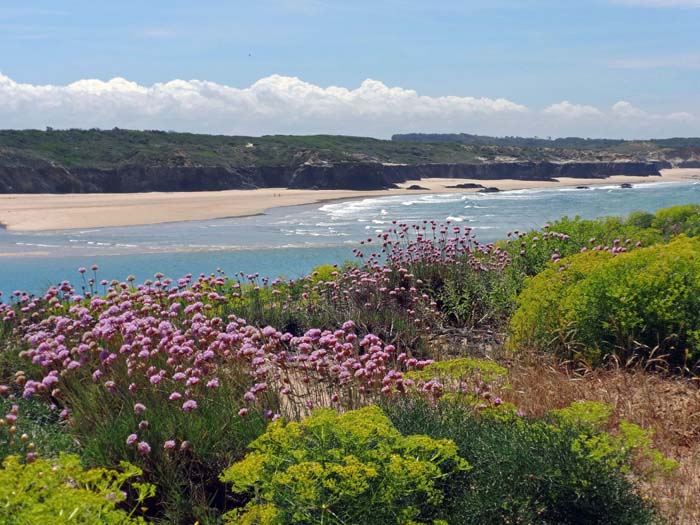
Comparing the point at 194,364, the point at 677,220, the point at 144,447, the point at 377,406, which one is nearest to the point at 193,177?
the point at 677,220

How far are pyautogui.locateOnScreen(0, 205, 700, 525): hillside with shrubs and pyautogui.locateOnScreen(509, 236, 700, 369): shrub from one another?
19 mm

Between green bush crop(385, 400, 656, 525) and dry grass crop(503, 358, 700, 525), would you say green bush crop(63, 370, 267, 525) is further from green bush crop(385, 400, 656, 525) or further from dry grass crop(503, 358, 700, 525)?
dry grass crop(503, 358, 700, 525)

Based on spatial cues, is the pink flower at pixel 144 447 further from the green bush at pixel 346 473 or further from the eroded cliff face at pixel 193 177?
the eroded cliff face at pixel 193 177

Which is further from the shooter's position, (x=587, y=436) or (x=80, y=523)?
(x=587, y=436)

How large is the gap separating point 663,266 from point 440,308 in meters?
3.11

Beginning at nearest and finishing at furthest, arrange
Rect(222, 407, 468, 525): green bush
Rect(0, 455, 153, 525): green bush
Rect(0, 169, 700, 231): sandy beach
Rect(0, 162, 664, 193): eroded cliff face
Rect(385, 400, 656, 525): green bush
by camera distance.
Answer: Rect(0, 455, 153, 525): green bush, Rect(222, 407, 468, 525): green bush, Rect(385, 400, 656, 525): green bush, Rect(0, 169, 700, 231): sandy beach, Rect(0, 162, 664, 193): eroded cliff face

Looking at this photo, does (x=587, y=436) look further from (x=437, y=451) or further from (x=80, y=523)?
(x=80, y=523)

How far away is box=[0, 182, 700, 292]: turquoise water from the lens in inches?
862

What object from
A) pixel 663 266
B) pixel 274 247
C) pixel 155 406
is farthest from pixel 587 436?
pixel 274 247

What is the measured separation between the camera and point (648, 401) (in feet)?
17.7

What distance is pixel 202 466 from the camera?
448 cm

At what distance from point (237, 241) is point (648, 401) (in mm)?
25806

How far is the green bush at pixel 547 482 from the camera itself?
3.45 m

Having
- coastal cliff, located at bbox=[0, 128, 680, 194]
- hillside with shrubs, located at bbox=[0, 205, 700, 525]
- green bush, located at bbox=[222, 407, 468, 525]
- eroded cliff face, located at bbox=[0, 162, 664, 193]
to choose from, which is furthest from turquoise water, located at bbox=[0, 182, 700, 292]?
coastal cliff, located at bbox=[0, 128, 680, 194]
